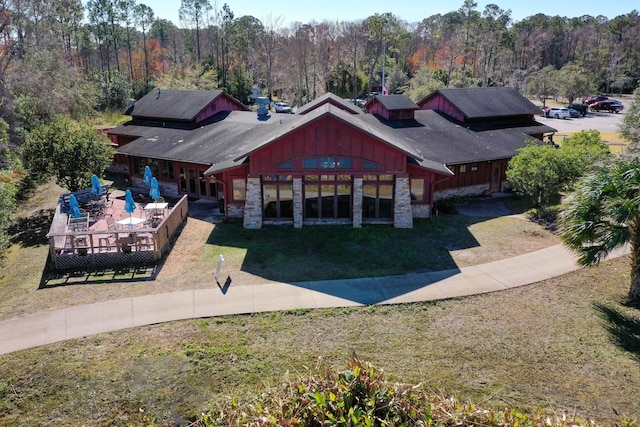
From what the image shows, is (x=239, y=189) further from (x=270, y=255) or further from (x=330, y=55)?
(x=330, y=55)

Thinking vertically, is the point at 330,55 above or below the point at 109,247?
above

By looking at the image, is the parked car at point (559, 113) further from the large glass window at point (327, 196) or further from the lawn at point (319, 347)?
the large glass window at point (327, 196)

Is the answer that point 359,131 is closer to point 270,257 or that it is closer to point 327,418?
point 270,257

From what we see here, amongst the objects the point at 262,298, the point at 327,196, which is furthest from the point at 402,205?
the point at 262,298

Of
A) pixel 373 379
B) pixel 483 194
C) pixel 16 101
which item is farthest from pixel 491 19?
pixel 373 379

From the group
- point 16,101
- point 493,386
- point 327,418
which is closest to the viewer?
point 327,418

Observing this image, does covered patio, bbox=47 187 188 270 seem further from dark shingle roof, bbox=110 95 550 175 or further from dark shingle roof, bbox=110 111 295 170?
dark shingle roof, bbox=110 111 295 170
